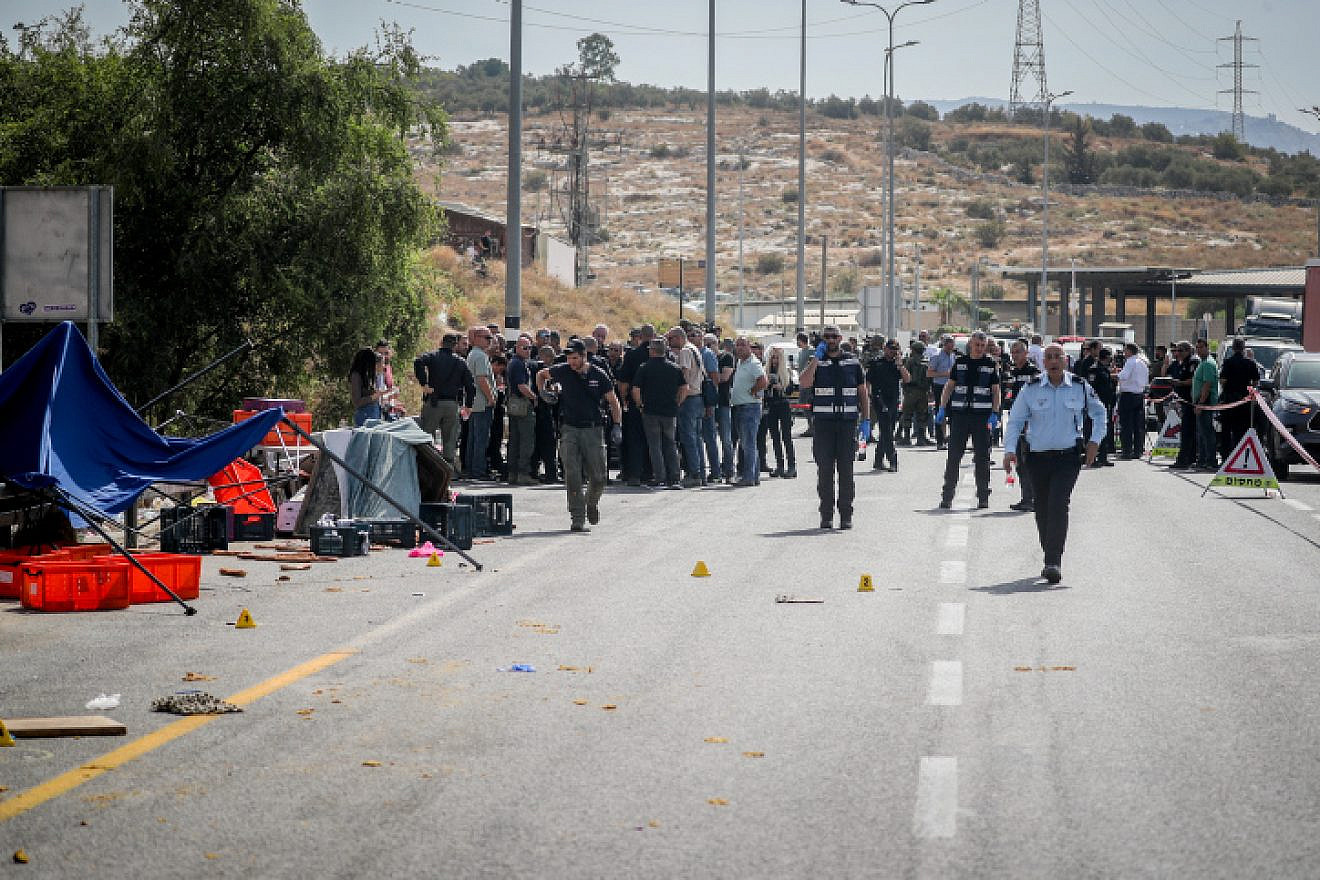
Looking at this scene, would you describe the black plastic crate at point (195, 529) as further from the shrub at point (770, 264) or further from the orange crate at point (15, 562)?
the shrub at point (770, 264)

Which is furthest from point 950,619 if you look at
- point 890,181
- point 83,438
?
point 890,181

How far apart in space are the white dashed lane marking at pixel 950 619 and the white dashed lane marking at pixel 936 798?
345 centimetres

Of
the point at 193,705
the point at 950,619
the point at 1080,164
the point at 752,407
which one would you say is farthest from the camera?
the point at 1080,164

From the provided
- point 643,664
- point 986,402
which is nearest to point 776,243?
point 986,402

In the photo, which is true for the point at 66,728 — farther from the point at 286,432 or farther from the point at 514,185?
Answer: the point at 514,185

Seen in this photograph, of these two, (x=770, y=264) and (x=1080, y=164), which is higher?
(x=1080, y=164)

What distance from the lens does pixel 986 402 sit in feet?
64.8

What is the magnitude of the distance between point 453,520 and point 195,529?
2.28 metres

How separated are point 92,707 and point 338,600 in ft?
12.9

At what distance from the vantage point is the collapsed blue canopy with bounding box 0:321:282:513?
12.6m

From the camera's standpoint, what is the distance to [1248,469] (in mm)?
21609

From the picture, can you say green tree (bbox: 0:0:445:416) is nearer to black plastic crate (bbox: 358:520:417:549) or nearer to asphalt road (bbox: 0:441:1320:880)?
black plastic crate (bbox: 358:520:417:549)

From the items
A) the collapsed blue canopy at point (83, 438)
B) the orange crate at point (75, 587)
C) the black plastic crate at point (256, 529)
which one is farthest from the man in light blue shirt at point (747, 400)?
the orange crate at point (75, 587)

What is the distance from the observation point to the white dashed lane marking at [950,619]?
10.6 metres
